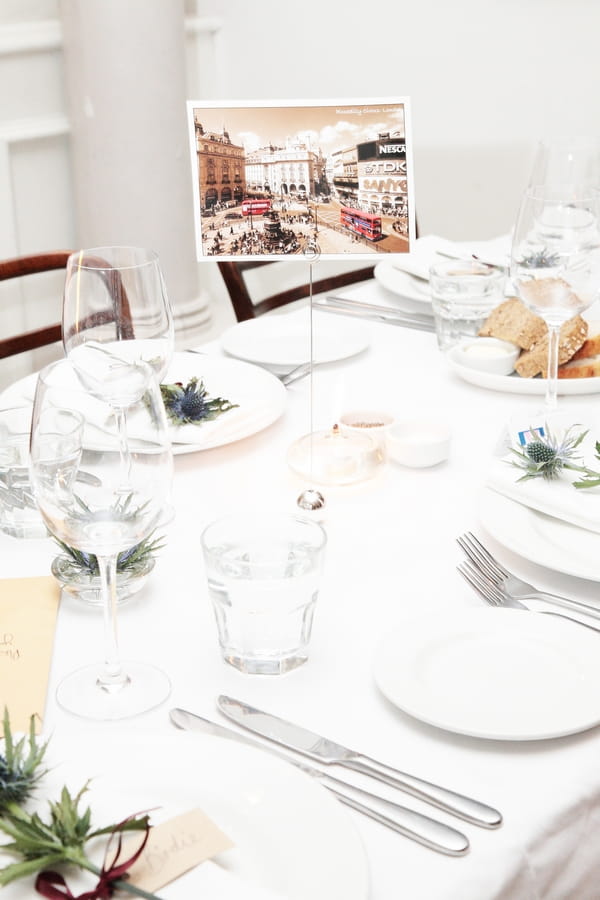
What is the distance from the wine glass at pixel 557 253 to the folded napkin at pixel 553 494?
8.4 inches

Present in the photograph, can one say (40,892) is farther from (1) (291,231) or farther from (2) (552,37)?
(2) (552,37)

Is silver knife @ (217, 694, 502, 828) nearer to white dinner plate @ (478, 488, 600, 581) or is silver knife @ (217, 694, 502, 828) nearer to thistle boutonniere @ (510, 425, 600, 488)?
white dinner plate @ (478, 488, 600, 581)

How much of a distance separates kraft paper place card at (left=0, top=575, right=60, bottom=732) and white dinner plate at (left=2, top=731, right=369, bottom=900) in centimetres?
9

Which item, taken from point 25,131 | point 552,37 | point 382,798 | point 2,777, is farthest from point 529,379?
point 25,131

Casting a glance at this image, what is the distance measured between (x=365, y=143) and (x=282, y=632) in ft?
2.02

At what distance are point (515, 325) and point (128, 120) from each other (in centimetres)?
201

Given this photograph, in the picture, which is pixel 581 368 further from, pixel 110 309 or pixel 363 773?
pixel 363 773

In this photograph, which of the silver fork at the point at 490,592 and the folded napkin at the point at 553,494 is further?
the folded napkin at the point at 553,494

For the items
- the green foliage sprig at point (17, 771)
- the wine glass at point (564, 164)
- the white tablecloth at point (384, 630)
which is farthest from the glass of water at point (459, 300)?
the green foliage sprig at point (17, 771)

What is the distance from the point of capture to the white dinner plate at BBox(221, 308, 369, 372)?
152 cm

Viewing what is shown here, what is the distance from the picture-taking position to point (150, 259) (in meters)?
1.03

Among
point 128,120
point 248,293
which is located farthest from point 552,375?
point 128,120

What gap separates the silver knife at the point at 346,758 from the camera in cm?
66

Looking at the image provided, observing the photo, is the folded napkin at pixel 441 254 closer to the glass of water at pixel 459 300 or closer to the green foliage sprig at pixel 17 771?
the glass of water at pixel 459 300
